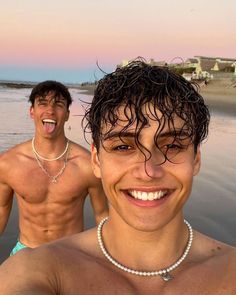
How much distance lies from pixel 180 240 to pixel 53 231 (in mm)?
2663

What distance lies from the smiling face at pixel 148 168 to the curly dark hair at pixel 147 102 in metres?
0.01

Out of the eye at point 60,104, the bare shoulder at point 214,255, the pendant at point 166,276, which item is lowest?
the pendant at point 166,276

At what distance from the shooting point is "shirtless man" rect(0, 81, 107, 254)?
4.44 m

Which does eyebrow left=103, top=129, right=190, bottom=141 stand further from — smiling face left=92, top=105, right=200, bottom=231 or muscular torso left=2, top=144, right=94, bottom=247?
muscular torso left=2, top=144, right=94, bottom=247

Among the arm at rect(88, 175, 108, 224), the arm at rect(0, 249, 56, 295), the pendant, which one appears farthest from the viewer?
the arm at rect(88, 175, 108, 224)

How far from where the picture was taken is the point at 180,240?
6.82 feet

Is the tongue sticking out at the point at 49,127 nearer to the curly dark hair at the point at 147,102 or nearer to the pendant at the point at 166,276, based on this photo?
the curly dark hair at the point at 147,102

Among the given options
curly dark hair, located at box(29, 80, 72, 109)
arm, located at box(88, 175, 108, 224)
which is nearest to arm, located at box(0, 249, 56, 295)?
arm, located at box(88, 175, 108, 224)

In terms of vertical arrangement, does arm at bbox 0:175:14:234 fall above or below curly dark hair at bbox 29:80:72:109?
below

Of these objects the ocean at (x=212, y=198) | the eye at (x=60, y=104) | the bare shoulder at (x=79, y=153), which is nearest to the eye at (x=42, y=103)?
the eye at (x=60, y=104)

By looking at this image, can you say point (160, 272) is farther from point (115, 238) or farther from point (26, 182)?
point (26, 182)

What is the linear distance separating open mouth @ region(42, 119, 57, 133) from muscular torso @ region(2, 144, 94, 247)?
37cm

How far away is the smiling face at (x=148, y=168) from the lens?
182 centimetres

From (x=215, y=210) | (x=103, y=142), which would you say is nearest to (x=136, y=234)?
(x=103, y=142)
